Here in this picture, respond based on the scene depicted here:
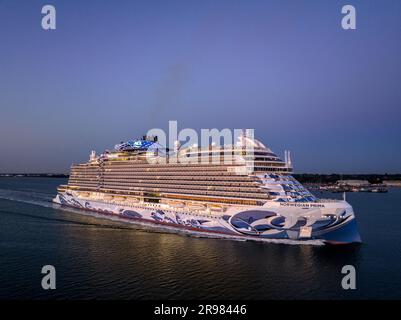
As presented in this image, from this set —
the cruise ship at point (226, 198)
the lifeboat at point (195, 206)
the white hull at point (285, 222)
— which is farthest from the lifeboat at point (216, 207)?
the lifeboat at point (195, 206)

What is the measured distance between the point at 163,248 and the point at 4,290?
14664 mm

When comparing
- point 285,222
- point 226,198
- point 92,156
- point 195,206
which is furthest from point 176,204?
point 92,156

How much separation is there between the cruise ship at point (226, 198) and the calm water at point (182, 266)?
1853 mm

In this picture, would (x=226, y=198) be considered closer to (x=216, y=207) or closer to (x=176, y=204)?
(x=216, y=207)

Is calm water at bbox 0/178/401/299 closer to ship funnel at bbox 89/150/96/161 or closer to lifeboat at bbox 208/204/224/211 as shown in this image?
lifeboat at bbox 208/204/224/211

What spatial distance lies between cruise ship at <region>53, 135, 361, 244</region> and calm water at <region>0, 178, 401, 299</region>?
1853 mm

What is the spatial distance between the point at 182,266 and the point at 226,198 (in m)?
11.7

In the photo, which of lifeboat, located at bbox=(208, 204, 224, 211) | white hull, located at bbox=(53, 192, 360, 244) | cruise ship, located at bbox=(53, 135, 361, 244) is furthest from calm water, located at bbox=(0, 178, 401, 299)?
lifeboat, located at bbox=(208, 204, 224, 211)

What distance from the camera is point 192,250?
3328 cm

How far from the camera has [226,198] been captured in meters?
38.2

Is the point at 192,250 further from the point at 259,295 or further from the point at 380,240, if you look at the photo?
the point at 380,240

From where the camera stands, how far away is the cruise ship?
33.2m
